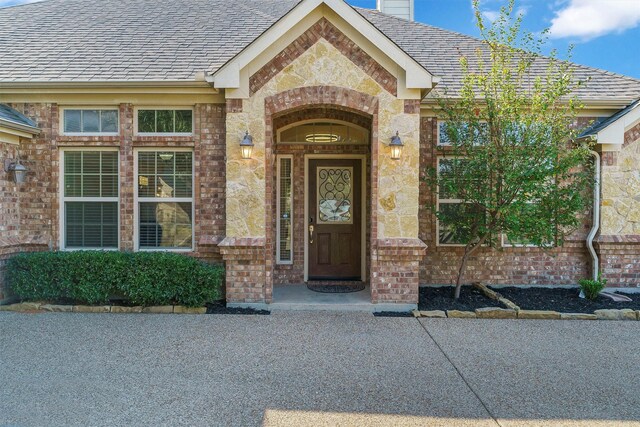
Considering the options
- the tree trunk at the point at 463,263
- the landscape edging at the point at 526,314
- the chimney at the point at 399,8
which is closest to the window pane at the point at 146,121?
the landscape edging at the point at 526,314

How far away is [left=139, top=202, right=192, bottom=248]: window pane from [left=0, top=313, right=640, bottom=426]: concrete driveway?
1.74 m

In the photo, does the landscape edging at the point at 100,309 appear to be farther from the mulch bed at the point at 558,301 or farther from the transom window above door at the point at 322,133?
the mulch bed at the point at 558,301

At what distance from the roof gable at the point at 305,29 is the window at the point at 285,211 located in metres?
2.12

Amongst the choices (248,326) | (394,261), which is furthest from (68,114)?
(394,261)

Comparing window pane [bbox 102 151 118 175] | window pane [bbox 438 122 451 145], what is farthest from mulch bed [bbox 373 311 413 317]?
window pane [bbox 102 151 118 175]

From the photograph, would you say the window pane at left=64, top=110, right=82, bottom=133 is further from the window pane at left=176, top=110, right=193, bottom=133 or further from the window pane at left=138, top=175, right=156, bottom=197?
the window pane at left=176, top=110, right=193, bottom=133

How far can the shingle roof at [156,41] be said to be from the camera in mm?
7707

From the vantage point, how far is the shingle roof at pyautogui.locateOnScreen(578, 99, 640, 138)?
7.33 meters

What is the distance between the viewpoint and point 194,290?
6.55 meters

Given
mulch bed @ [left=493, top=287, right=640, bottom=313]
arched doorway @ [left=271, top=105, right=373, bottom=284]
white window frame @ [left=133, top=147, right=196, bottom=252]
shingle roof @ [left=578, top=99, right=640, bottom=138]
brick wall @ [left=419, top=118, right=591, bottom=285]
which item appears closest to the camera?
mulch bed @ [left=493, top=287, right=640, bottom=313]

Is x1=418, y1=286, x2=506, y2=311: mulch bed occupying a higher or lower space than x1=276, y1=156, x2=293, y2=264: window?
lower

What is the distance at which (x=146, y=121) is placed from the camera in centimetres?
759

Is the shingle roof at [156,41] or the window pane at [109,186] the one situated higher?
the shingle roof at [156,41]

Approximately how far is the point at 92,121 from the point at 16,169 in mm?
1510
